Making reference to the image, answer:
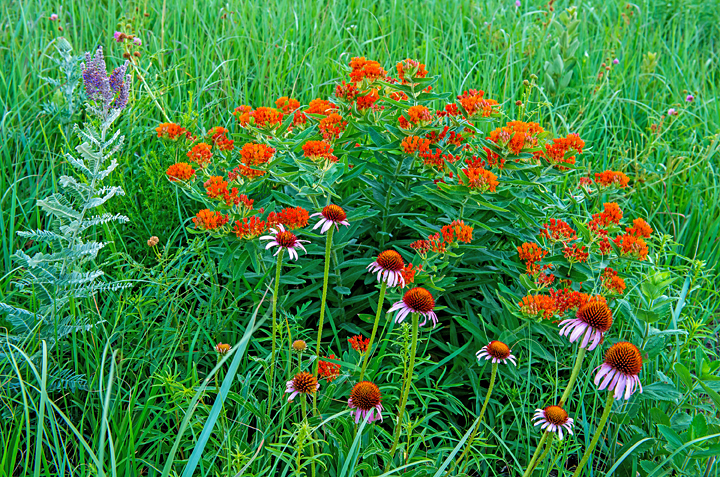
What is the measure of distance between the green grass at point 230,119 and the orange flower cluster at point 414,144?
0.78 metres

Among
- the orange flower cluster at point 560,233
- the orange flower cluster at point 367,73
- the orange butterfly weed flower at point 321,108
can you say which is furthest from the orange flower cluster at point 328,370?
the orange flower cluster at point 367,73

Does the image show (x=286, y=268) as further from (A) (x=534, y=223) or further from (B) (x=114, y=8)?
(B) (x=114, y=8)

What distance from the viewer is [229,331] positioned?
2.29 metres

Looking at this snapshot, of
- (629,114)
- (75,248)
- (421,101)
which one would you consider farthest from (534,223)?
(629,114)

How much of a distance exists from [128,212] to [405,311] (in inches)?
69.8

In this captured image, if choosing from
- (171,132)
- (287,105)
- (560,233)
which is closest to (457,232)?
(560,233)

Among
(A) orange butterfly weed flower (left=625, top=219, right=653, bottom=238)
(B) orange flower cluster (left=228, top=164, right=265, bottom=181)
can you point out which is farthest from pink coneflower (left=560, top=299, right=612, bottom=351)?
(B) orange flower cluster (left=228, top=164, right=265, bottom=181)

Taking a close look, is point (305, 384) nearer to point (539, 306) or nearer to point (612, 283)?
point (539, 306)

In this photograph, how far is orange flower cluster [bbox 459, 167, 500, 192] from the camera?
2021 mm

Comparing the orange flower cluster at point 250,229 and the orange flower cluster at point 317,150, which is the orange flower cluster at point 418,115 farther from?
the orange flower cluster at point 250,229

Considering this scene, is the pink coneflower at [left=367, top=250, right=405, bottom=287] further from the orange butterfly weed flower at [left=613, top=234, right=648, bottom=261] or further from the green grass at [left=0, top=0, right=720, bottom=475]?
the orange butterfly weed flower at [left=613, top=234, right=648, bottom=261]

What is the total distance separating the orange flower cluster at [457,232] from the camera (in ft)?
6.41

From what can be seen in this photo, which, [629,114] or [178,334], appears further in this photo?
[629,114]

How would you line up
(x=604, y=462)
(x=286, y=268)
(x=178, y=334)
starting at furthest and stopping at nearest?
(x=286, y=268)
(x=178, y=334)
(x=604, y=462)
